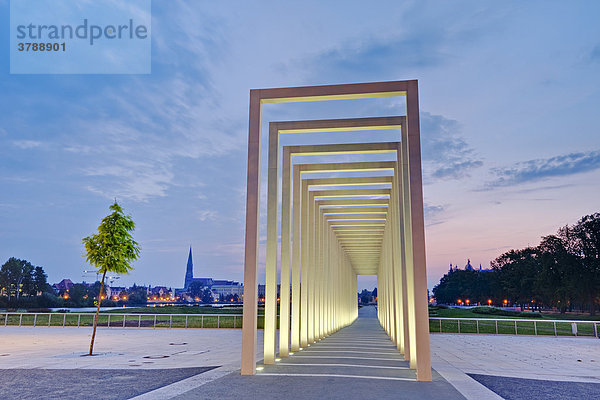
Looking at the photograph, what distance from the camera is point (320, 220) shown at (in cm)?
1838

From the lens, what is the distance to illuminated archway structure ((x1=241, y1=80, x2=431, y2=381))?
26.0 ft

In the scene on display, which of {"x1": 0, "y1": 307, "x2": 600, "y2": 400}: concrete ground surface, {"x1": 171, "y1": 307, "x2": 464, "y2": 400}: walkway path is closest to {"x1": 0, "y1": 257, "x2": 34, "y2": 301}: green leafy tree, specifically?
{"x1": 0, "y1": 307, "x2": 600, "y2": 400}: concrete ground surface

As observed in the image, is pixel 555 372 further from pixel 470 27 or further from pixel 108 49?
pixel 108 49

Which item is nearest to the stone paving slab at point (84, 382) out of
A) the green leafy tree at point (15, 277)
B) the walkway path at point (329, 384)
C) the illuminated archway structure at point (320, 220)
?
the walkway path at point (329, 384)

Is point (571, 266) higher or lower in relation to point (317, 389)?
higher

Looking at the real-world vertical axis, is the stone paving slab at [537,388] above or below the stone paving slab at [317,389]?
below

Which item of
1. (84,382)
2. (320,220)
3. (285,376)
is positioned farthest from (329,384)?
(320,220)

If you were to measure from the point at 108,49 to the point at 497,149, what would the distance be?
769 inches

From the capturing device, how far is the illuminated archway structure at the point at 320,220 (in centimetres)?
794

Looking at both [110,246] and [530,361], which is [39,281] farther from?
[530,361]

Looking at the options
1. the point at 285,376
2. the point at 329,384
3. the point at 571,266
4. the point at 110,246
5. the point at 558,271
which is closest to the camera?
the point at 329,384

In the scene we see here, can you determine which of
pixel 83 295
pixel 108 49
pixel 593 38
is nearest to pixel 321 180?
pixel 108 49

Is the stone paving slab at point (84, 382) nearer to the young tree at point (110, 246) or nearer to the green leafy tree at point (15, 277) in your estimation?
the young tree at point (110, 246)

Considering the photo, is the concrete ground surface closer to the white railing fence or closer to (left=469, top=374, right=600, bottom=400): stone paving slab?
(left=469, top=374, right=600, bottom=400): stone paving slab
